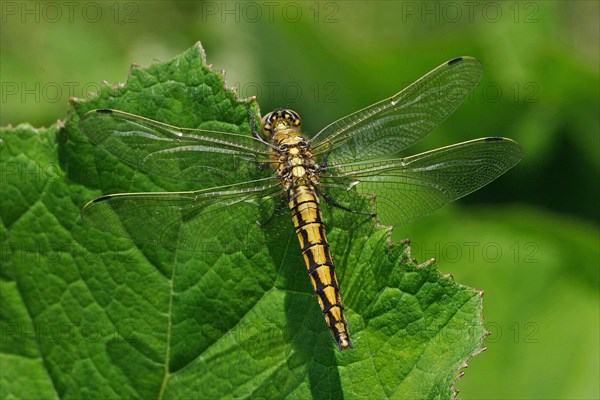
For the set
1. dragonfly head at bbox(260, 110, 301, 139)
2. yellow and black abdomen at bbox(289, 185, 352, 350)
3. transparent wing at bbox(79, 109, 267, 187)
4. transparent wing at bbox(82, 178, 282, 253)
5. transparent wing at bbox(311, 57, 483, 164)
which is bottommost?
yellow and black abdomen at bbox(289, 185, 352, 350)

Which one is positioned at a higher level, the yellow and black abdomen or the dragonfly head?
the dragonfly head

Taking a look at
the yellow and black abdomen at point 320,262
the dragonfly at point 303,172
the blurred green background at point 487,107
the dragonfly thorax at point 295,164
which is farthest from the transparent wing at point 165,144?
the blurred green background at point 487,107

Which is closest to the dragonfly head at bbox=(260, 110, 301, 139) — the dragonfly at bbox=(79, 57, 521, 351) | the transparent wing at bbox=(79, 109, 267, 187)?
the dragonfly at bbox=(79, 57, 521, 351)

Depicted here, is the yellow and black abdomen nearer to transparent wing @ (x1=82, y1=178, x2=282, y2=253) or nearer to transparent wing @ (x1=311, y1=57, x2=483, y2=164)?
transparent wing @ (x1=82, y1=178, x2=282, y2=253)

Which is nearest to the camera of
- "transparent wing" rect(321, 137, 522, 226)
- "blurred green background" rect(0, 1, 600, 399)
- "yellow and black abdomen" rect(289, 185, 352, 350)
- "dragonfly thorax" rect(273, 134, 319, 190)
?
"yellow and black abdomen" rect(289, 185, 352, 350)

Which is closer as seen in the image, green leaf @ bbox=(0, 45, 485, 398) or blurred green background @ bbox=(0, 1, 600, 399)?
green leaf @ bbox=(0, 45, 485, 398)

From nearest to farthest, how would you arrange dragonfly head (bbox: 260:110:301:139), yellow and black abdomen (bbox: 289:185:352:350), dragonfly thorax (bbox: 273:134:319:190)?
yellow and black abdomen (bbox: 289:185:352:350) → dragonfly thorax (bbox: 273:134:319:190) → dragonfly head (bbox: 260:110:301:139)
